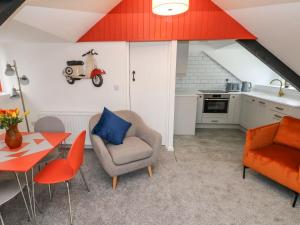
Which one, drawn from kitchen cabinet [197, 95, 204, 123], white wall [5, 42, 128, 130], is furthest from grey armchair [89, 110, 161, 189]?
kitchen cabinet [197, 95, 204, 123]

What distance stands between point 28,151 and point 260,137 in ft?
8.90

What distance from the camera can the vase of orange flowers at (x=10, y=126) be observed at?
1760mm

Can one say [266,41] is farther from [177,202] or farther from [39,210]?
[39,210]

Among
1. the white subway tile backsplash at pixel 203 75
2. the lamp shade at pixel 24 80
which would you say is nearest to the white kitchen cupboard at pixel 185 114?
the white subway tile backsplash at pixel 203 75

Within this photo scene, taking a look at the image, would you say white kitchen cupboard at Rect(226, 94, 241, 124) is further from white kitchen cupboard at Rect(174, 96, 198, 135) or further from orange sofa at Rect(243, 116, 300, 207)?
orange sofa at Rect(243, 116, 300, 207)

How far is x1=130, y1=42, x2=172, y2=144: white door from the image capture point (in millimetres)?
3119

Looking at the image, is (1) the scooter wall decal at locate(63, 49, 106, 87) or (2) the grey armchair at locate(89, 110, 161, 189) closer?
(2) the grey armchair at locate(89, 110, 161, 189)

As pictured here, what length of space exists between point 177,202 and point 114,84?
208 cm

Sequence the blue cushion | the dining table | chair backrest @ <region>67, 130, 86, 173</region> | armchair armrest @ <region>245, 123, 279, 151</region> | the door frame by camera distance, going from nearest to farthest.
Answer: the dining table
chair backrest @ <region>67, 130, 86, 173</region>
armchair armrest @ <region>245, 123, 279, 151</region>
the blue cushion
the door frame

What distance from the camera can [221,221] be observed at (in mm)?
1801

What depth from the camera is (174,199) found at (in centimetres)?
210

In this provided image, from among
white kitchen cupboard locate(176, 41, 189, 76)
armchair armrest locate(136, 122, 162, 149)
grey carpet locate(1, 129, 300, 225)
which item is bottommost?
grey carpet locate(1, 129, 300, 225)

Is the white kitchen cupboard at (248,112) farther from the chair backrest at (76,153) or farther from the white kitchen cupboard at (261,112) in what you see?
the chair backrest at (76,153)

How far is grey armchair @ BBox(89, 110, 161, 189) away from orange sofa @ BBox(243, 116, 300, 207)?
120cm
